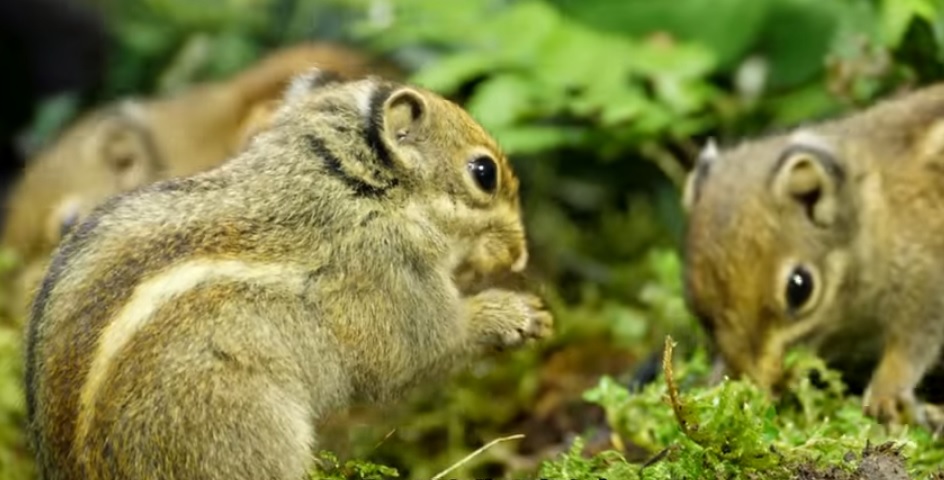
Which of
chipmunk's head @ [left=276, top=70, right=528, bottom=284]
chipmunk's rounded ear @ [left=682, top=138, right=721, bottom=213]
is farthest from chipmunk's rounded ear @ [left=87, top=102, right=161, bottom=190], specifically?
chipmunk's head @ [left=276, top=70, right=528, bottom=284]

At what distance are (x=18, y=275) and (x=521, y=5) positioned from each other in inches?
113

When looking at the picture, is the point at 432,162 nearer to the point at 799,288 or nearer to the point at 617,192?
the point at 799,288

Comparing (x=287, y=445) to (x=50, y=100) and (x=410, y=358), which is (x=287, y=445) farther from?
(x=50, y=100)

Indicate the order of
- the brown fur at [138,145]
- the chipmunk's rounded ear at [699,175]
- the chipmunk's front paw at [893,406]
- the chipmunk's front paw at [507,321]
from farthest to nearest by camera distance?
the brown fur at [138,145], the chipmunk's rounded ear at [699,175], the chipmunk's front paw at [893,406], the chipmunk's front paw at [507,321]

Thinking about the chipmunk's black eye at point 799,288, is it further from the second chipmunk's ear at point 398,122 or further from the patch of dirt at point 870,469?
the second chipmunk's ear at point 398,122

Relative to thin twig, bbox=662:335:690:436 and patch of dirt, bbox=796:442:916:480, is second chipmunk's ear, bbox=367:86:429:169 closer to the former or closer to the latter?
thin twig, bbox=662:335:690:436

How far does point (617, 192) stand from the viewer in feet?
26.0

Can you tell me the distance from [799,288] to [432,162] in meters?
1.37

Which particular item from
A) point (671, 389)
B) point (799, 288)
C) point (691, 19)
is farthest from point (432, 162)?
point (691, 19)

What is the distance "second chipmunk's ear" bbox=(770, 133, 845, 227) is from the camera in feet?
14.6

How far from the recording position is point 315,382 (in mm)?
3324

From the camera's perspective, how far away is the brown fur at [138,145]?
6820 mm

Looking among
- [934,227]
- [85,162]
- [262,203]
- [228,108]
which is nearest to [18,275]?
[85,162]

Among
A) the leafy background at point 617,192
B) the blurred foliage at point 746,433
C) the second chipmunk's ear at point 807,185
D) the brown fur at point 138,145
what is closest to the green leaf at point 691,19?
the leafy background at point 617,192
